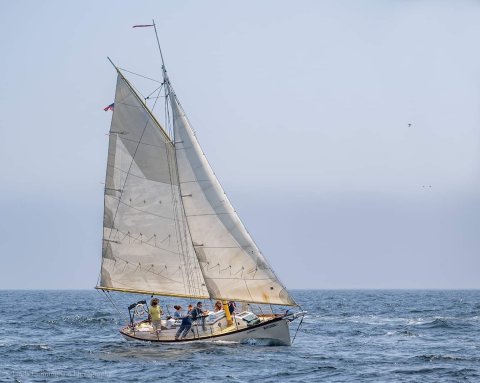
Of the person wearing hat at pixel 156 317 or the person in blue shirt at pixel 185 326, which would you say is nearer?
the person in blue shirt at pixel 185 326

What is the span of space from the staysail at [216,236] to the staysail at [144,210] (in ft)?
3.79

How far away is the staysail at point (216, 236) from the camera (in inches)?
1969

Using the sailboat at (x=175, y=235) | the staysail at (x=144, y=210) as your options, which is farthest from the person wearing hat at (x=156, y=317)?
the staysail at (x=144, y=210)

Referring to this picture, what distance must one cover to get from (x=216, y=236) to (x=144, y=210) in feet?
15.6

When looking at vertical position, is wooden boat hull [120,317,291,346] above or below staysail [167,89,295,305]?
below

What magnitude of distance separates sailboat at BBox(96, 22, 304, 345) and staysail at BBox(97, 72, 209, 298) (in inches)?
2.2

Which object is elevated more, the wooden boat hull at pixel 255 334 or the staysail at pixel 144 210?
the staysail at pixel 144 210

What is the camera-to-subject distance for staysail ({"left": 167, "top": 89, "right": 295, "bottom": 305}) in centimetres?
5000

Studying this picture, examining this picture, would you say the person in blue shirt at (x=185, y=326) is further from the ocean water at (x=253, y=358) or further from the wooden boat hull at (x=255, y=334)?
the ocean water at (x=253, y=358)

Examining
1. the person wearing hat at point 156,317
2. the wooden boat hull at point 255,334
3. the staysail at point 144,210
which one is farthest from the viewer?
the staysail at point 144,210

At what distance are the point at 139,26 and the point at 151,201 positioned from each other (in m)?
11.4

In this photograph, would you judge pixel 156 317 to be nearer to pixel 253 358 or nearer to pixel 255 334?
pixel 255 334

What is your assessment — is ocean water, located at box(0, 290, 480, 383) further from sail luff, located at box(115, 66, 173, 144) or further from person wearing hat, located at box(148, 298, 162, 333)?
sail luff, located at box(115, 66, 173, 144)

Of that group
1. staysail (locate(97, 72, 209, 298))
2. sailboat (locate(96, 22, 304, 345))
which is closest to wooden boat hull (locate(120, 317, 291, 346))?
sailboat (locate(96, 22, 304, 345))
